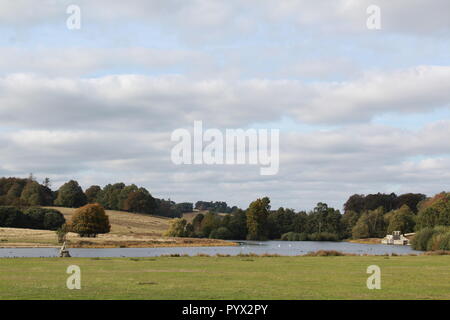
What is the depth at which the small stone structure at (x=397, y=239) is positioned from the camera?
141 m

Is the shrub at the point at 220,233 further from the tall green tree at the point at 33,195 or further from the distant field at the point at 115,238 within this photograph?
the tall green tree at the point at 33,195

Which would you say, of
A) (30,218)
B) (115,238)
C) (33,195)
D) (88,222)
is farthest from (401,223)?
(33,195)

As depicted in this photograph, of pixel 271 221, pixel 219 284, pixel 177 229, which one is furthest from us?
pixel 271 221

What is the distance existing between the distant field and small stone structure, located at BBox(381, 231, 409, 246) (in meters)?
43.7

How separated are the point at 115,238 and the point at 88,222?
327 inches

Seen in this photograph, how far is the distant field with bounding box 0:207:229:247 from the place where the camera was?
10044cm

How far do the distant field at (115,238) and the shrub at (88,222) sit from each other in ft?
5.94

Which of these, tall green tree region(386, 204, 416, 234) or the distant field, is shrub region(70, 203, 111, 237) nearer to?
the distant field

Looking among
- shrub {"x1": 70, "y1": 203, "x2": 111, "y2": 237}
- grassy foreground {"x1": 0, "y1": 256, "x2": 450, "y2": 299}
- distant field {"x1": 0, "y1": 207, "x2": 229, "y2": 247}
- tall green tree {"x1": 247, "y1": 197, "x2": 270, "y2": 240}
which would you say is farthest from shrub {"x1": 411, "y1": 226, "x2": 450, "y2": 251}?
tall green tree {"x1": 247, "y1": 197, "x2": 270, "y2": 240}

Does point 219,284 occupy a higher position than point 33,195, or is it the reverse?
point 33,195

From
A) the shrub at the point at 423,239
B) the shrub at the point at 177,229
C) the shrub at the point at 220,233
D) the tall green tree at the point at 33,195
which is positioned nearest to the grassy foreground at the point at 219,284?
the shrub at the point at 423,239

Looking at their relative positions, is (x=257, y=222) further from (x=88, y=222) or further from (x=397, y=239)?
(x=88, y=222)

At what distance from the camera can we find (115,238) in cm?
12150
